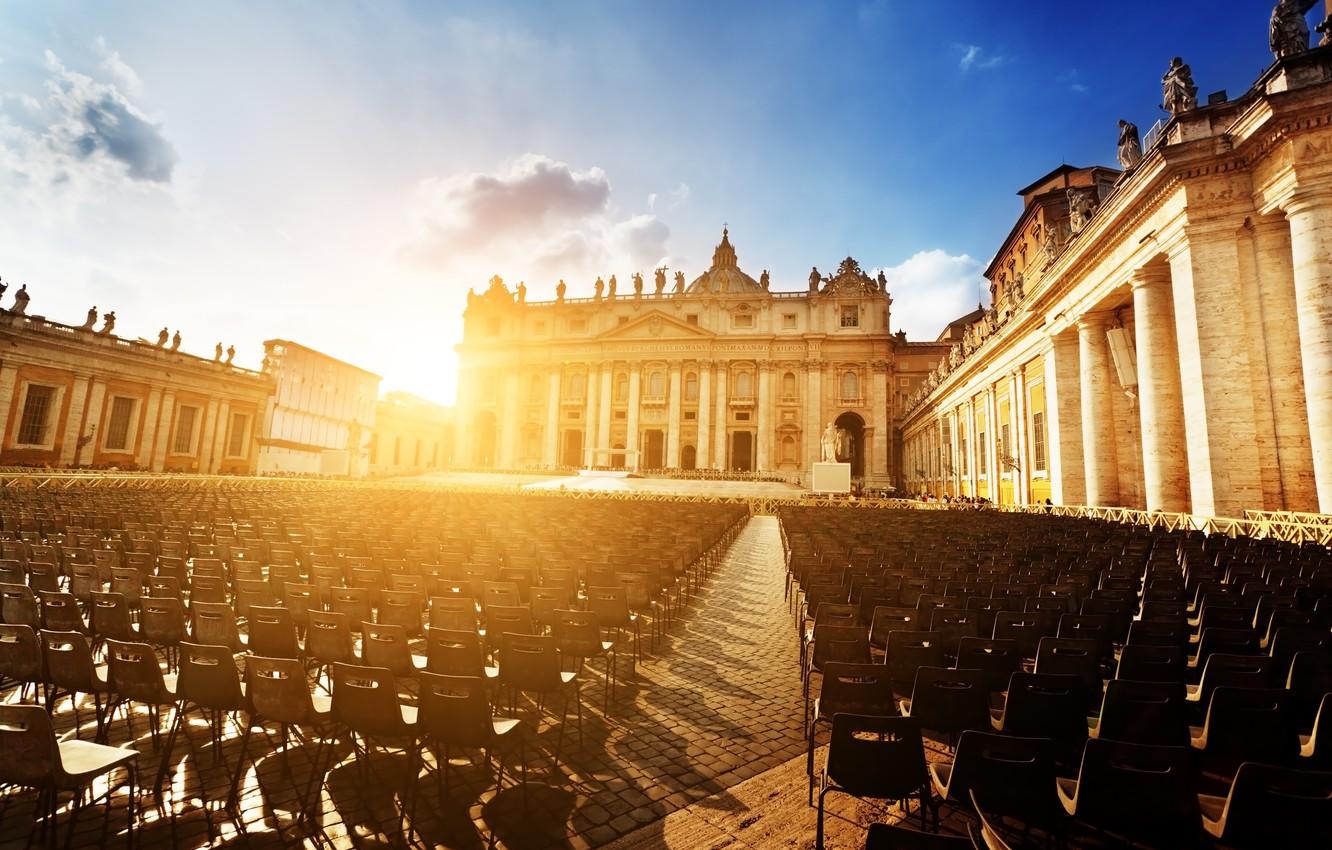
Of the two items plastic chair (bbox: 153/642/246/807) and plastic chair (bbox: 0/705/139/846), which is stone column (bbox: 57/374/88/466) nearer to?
plastic chair (bbox: 153/642/246/807)

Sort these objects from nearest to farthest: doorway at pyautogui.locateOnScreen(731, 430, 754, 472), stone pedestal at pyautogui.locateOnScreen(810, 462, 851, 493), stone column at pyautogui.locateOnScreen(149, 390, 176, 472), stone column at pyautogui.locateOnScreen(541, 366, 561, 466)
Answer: stone pedestal at pyautogui.locateOnScreen(810, 462, 851, 493)
stone column at pyautogui.locateOnScreen(149, 390, 176, 472)
doorway at pyautogui.locateOnScreen(731, 430, 754, 472)
stone column at pyautogui.locateOnScreen(541, 366, 561, 466)

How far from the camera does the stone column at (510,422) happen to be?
57750mm

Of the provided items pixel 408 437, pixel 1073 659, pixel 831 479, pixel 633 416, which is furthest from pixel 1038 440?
pixel 408 437

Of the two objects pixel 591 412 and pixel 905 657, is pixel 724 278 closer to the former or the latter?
pixel 591 412

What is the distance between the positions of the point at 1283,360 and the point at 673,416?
142 feet

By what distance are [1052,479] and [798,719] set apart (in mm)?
21872

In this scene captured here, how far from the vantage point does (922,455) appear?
4728 centimetres

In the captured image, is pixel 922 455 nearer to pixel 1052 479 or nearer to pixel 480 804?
pixel 1052 479

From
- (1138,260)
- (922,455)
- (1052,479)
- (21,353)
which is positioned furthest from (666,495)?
(21,353)

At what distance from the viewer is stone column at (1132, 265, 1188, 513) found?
600 inches

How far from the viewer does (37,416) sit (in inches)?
1069

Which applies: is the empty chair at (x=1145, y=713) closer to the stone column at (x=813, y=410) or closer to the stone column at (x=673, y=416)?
the stone column at (x=813, y=410)

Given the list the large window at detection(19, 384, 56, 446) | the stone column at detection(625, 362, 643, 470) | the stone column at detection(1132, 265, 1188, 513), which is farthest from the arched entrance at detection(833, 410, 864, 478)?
the large window at detection(19, 384, 56, 446)

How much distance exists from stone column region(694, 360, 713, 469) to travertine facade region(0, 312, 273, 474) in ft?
113
